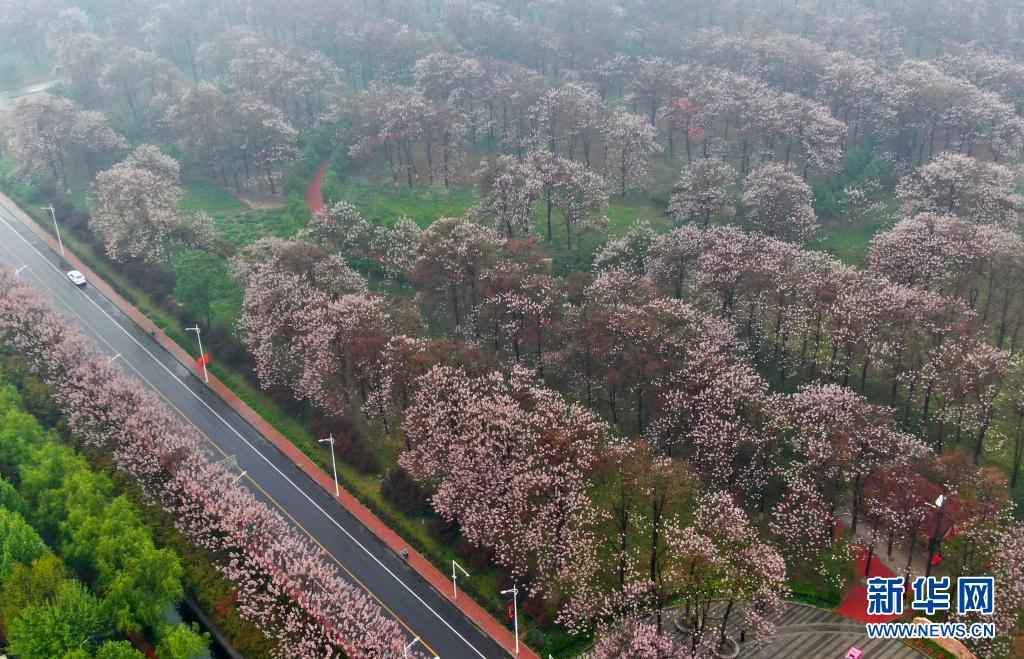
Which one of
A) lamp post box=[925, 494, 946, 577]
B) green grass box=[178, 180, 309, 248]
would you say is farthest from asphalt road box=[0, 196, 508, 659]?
lamp post box=[925, 494, 946, 577]

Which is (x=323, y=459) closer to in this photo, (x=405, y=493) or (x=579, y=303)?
(x=405, y=493)

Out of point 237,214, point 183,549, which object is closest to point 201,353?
point 237,214

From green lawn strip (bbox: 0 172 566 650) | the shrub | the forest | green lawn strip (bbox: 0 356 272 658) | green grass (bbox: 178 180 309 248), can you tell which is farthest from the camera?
green grass (bbox: 178 180 309 248)

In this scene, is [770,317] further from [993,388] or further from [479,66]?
[479,66]

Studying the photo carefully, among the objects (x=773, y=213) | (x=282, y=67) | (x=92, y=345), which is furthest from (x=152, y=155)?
(x=773, y=213)

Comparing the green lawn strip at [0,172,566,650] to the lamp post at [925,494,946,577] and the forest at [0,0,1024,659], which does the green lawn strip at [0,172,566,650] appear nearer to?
the forest at [0,0,1024,659]

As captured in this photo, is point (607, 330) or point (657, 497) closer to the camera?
point (657, 497)

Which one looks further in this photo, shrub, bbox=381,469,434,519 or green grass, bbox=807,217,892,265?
green grass, bbox=807,217,892,265
